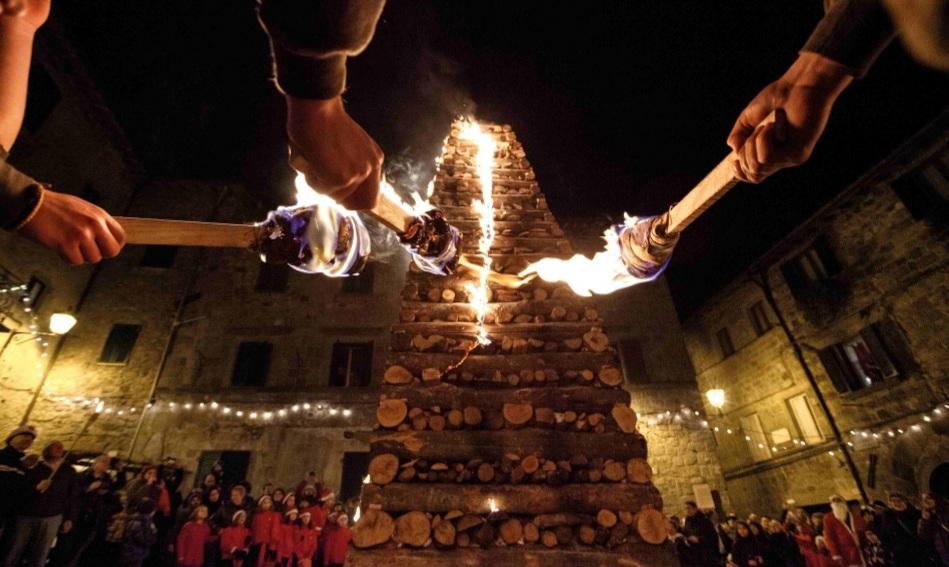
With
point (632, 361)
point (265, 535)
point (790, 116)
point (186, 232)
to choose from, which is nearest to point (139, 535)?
point (265, 535)

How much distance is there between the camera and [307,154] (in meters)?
1.67

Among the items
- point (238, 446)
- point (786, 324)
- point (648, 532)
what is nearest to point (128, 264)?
point (238, 446)

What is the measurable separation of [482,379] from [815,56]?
3179mm

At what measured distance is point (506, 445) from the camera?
349 cm

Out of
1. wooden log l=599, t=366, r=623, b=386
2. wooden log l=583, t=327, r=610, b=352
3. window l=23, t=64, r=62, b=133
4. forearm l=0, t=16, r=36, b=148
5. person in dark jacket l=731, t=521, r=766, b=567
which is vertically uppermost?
window l=23, t=64, r=62, b=133

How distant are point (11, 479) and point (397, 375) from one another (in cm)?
720

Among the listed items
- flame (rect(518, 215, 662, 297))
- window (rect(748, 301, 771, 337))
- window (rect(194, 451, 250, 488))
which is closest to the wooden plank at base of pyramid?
flame (rect(518, 215, 662, 297))

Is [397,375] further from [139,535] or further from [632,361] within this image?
[632,361]

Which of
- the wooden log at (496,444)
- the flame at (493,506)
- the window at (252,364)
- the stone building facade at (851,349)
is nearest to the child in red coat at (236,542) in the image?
the wooden log at (496,444)

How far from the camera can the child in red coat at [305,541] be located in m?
8.06

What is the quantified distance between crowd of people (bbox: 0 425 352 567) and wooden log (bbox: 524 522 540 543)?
3.80 meters

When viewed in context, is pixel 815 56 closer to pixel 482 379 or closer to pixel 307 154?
pixel 307 154

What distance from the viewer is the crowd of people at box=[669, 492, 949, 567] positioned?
27.0 ft

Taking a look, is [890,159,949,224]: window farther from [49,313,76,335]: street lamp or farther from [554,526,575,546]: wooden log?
[49,313,76,335]: street lamp
